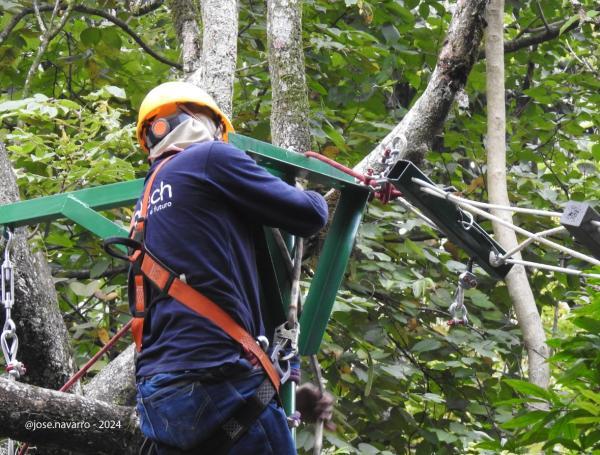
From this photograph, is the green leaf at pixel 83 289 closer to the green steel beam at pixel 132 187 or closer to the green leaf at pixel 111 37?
the green steel beam at pixel 132 187

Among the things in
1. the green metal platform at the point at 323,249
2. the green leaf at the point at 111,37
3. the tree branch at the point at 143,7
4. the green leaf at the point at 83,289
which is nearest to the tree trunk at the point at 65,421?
the green metal platform at the point at 323,249

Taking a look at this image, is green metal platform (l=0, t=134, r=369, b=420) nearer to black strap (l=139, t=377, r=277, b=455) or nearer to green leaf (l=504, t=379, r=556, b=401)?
black strap (l=139, t=377, r=277, b=455)

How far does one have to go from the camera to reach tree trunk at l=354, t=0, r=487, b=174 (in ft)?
11.6

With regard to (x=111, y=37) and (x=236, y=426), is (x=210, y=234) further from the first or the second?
(x=111, y=37)

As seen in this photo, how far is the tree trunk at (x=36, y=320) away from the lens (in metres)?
3.61

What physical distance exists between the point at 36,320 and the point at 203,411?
4.21 feet

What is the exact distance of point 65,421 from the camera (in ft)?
9.81

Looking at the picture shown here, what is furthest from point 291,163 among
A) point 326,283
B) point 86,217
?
point 86,217

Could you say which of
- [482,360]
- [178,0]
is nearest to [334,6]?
[178,0]

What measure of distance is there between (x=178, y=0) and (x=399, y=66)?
7.09 ft

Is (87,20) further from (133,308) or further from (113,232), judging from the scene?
(133,308)

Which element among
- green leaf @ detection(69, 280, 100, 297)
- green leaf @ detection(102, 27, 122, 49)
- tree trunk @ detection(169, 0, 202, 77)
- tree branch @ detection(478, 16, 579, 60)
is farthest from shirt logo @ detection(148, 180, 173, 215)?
tree branch @ detection(478, 16, 579, 60)

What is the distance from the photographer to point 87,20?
6.69 m

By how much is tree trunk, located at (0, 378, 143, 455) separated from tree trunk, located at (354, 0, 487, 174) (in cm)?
121
